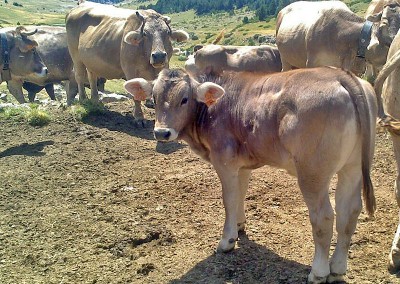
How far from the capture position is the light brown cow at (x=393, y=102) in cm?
461

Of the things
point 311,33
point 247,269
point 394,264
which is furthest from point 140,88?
point 311,33

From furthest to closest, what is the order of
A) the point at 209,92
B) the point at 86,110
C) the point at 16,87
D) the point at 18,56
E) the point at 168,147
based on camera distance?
the point at 16,87 → the point at 18,56 → the point at 86,110 → the point at 168,147 → the point at 209,92

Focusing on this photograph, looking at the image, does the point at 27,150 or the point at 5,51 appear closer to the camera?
the point at 27,150

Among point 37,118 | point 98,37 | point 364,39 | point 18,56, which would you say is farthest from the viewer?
point 18,56

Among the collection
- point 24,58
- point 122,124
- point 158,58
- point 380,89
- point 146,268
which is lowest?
point 122,124

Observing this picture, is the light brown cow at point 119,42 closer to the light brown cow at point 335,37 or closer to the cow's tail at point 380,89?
the light brown cow at point 335,37

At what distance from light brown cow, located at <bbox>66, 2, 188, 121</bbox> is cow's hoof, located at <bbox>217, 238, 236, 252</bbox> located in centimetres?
503

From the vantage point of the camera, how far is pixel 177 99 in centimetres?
536

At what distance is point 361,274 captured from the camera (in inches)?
194

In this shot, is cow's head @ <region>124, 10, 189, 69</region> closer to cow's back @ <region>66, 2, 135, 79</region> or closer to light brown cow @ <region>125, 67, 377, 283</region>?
cow's back @ <region>66, 2, 135, 79</region>

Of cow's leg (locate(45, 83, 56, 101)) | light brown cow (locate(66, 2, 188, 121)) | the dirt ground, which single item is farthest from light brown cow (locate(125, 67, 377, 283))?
cow's leg (locate(45, 83, 56, 101))

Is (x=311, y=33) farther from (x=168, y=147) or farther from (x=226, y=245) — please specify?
(x=226, y=245)

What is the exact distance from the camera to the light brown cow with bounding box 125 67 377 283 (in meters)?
4.34

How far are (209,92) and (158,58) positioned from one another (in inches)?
181
